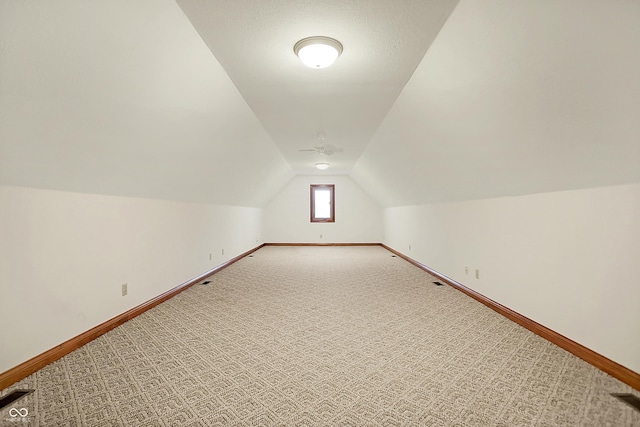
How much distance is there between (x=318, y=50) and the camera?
2.17 meters

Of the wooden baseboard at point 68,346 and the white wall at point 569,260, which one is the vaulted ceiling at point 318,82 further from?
the wooden baseboard at point 68,346

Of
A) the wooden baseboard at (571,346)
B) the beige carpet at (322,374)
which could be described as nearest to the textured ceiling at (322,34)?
the beige carpet at (322,374)

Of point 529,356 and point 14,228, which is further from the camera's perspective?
point 529,356

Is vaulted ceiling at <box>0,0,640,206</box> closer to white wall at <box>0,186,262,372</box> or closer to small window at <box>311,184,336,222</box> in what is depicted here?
white wall at <box>0,186,262,372</box>

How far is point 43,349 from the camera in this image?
199 cm

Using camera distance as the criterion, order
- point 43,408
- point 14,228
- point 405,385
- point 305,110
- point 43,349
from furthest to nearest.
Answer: point 305,110
point 43,349
point 14,228
point 405,385
point 43,408

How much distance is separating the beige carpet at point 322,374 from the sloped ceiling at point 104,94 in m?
1.39

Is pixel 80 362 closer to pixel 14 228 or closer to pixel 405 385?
pixel 14 228

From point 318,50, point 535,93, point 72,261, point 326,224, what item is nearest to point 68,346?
point 72,261

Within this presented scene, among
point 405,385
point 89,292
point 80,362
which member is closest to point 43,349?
point 80,362

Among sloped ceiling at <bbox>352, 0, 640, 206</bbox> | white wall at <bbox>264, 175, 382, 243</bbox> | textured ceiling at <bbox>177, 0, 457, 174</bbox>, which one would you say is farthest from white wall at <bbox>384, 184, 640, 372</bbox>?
white wall at <bbox>264, 175, 382, 243</bbox>

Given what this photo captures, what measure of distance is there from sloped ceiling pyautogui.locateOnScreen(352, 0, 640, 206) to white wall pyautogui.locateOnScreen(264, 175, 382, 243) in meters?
6.22

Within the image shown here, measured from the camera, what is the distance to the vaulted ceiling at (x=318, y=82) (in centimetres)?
143

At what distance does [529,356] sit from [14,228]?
3628 mm
